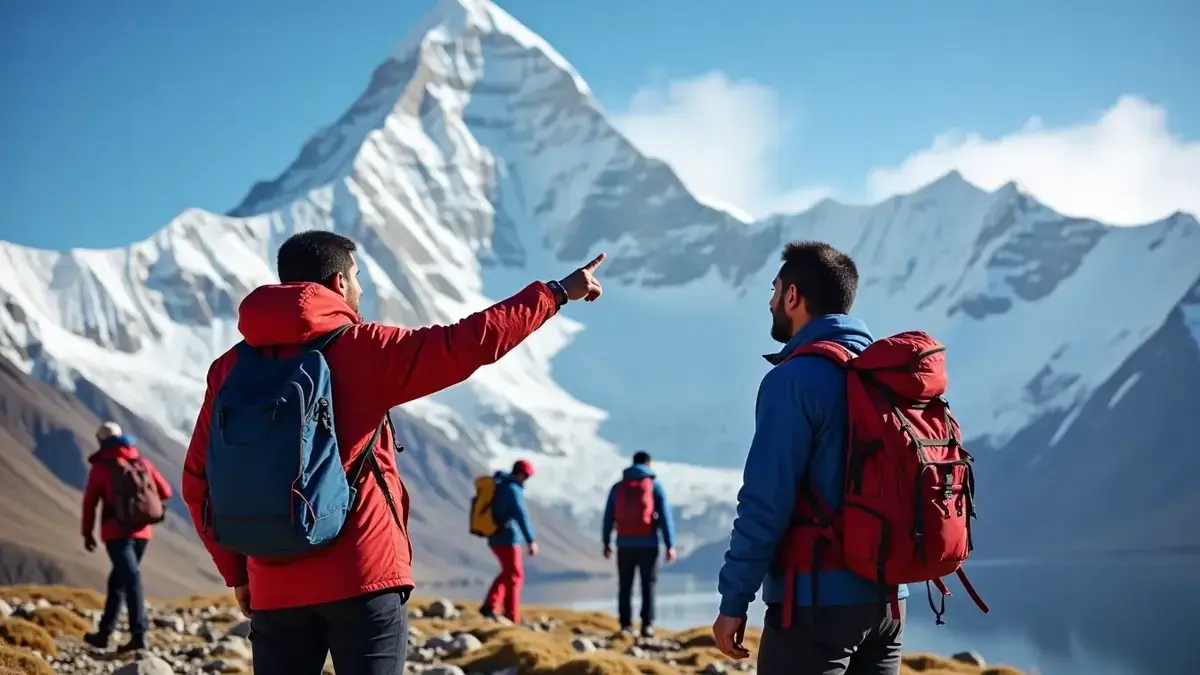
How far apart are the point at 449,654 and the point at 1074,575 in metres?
183

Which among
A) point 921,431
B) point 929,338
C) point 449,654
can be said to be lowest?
point 449,654

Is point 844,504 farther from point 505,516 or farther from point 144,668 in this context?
point 505,516

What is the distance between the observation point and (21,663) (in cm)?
1073

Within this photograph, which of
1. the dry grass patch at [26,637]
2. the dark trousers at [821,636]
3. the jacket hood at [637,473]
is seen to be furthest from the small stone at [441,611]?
the dark trousers at [821,636]

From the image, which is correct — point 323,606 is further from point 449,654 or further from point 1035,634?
point 1035,634

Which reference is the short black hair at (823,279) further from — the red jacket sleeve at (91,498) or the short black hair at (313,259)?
the red jacket sleeve at (91,498)

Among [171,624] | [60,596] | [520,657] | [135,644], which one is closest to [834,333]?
[520,657]

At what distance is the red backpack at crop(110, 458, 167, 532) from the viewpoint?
1405 centimetres

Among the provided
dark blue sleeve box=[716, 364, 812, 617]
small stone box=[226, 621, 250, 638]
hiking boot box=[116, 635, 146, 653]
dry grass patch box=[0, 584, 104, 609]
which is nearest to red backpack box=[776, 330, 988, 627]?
dark blue sleeve box=[716, 364, 812, 617]

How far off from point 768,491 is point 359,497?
164cm

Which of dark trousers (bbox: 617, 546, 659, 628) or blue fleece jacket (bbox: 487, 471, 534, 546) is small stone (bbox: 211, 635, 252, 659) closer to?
blue fleece jacket (bbox: 487, 471, 534, 546)

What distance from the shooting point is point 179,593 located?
600 feet

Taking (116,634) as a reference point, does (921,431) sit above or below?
above

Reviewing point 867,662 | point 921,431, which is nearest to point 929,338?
point 921,431
